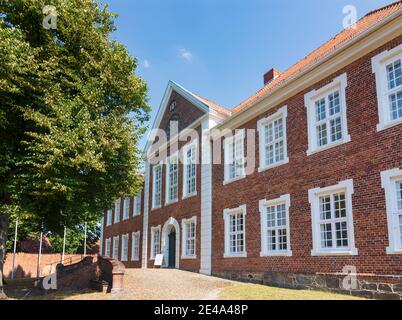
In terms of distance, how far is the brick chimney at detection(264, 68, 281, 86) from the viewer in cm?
2364

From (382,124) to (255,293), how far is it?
6541mm

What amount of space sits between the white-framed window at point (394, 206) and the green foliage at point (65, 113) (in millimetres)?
9240

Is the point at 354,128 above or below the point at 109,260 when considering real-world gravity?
above

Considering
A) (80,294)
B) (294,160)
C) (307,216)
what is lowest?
(80,294)

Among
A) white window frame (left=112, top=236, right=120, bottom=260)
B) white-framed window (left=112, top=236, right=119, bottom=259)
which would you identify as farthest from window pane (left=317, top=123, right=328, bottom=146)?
white-framed window (left=112, top=236, right=119, bottom=259)

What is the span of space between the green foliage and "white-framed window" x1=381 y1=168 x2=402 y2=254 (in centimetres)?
924

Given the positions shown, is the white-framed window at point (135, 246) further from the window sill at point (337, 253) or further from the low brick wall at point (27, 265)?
the window sill at point (337, 253)

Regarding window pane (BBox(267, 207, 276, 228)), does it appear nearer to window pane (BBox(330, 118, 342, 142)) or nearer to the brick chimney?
window pane (BBox(330, 118, 342, 142))

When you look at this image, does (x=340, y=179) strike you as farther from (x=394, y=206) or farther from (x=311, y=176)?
(x=394, y=206)

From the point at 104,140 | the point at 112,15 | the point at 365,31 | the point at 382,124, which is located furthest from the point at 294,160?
the point at 112,15

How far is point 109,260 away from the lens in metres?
16.0

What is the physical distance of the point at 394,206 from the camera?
443 inches
